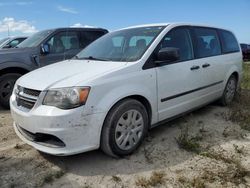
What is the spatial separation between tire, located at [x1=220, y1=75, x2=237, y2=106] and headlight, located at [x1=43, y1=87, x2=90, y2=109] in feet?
11.6

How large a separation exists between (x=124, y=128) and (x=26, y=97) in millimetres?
1236

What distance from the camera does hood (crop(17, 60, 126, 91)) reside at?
304 cm

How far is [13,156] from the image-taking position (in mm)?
3504

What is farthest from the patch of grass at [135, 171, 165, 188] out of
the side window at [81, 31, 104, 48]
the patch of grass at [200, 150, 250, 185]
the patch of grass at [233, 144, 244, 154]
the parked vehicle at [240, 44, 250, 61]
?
the parked vehicle at [240, 44, 250, 61]

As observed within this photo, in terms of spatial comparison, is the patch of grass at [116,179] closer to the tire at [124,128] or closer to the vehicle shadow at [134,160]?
the vehicle shadow at [134,160]

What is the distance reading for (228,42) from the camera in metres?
5.59

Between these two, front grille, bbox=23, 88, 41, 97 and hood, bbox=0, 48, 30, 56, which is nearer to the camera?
front grille, bbox=23, 88, 41, 97

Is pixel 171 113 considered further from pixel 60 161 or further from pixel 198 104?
pixel 60 161

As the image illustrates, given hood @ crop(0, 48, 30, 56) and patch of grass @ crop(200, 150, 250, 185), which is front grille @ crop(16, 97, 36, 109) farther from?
hood @ crop(0, 48, 30, 56)

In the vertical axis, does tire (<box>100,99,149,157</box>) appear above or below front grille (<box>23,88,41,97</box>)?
below

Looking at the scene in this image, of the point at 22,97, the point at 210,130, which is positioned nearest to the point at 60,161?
the point at 22,97

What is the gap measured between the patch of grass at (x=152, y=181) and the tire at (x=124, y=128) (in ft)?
1.68

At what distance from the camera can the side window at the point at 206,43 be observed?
4488 mm

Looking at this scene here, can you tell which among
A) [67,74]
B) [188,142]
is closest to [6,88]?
[67,74]
